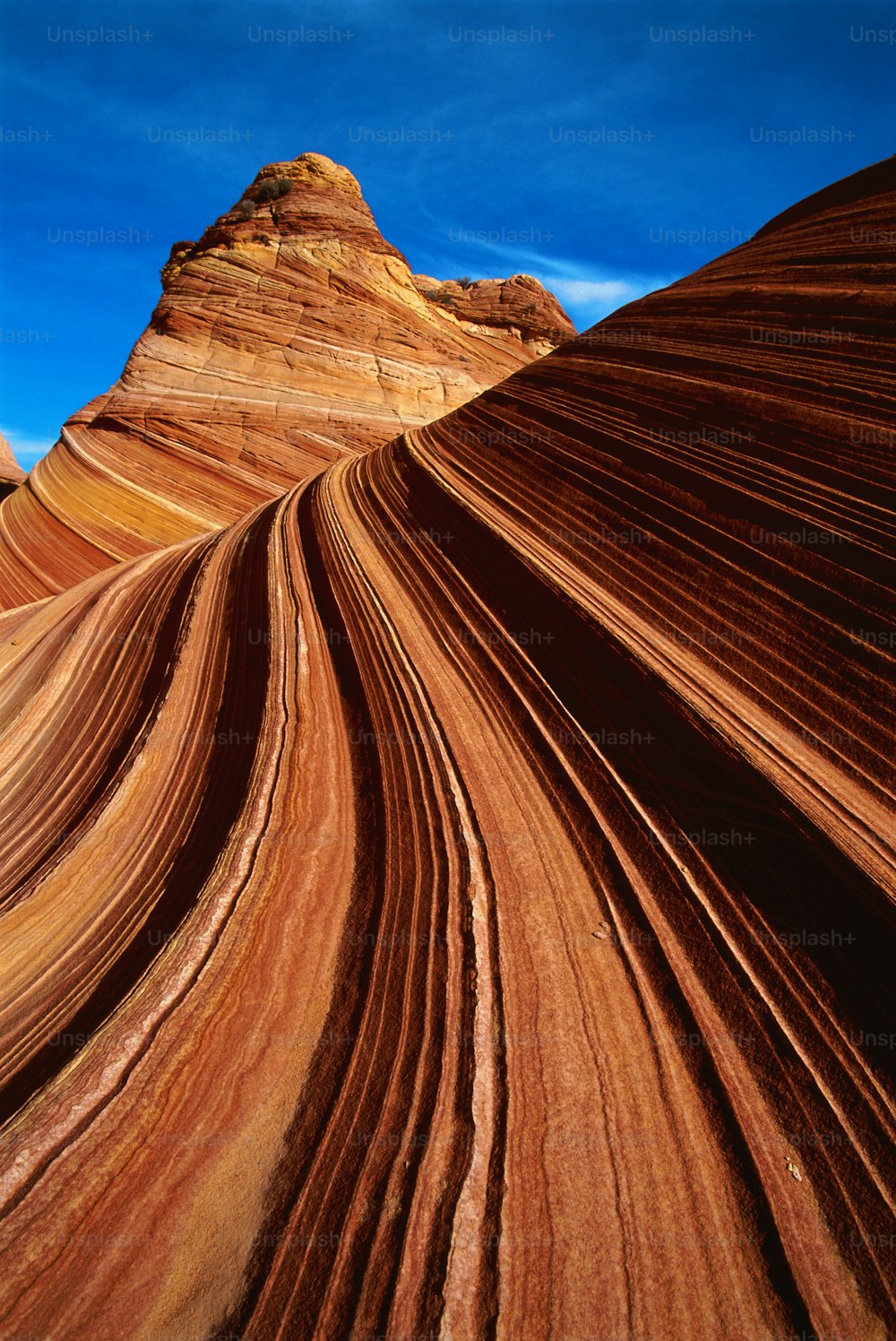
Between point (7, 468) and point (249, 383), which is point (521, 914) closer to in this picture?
point (249, 383)

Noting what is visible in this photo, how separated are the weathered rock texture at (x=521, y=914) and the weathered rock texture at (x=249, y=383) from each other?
27.4ft

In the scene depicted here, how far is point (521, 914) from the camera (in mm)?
2572

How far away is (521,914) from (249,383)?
15.1 m

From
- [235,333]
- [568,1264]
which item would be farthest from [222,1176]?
[235,333]

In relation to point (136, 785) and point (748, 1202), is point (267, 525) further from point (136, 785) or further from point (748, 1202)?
point (748, 1202)

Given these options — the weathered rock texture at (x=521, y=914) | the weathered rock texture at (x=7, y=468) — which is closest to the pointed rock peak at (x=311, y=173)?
the weathered rock texture at (x=7, y=468)

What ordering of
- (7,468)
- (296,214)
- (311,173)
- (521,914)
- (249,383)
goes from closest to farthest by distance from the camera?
(521,914) < (249,383) < (296,214) < (311,173) < (7,468)

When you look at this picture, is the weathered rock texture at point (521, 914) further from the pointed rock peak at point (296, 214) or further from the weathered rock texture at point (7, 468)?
the weathered rock texture at point (7, 468)

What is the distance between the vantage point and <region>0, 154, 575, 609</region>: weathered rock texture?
498 inches

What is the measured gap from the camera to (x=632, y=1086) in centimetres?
199

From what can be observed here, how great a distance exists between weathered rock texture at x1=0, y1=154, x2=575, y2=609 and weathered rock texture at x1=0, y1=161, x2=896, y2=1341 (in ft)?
27.4

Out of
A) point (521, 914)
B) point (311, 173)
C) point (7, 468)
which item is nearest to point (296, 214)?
point (311, 173)

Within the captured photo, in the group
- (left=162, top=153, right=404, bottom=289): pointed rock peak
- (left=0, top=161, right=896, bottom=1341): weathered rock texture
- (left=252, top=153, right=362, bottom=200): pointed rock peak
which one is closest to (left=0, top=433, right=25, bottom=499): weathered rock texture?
(left=162, top=153, right=404, bottom=289): pointed rock peak

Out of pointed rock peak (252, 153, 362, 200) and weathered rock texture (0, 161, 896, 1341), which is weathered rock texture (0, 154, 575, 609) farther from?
weathered rock texture (0, 161, 896, 1341)
